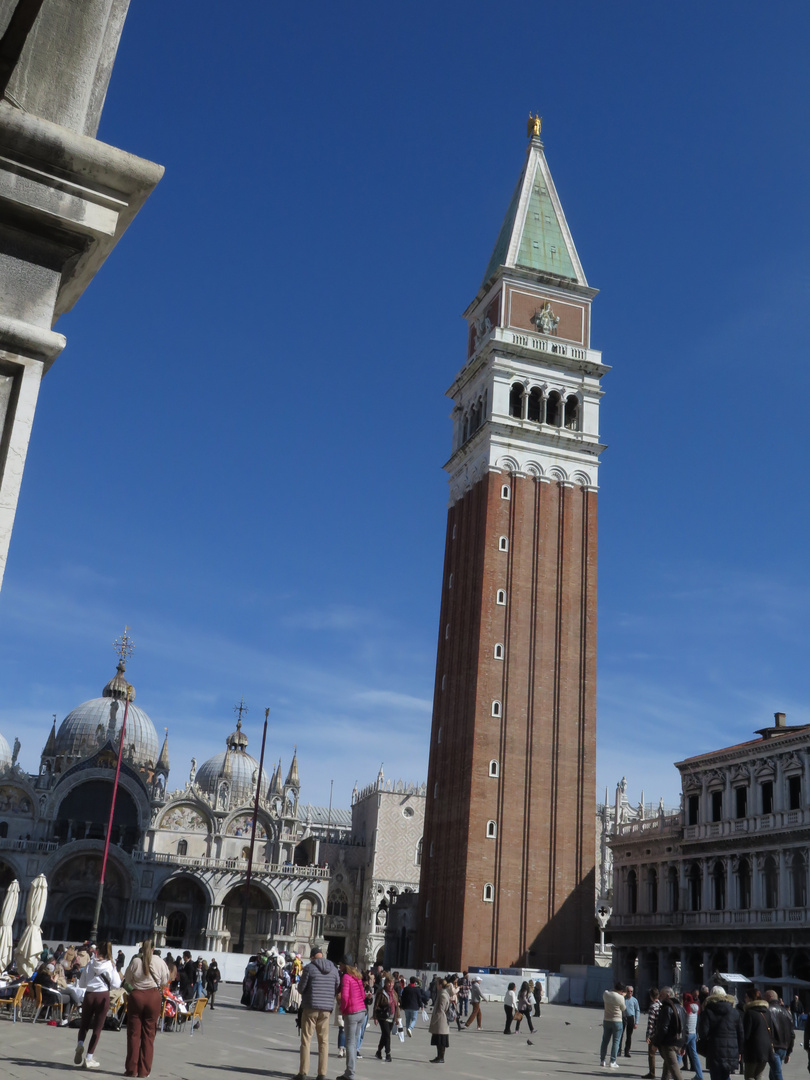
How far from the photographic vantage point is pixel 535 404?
2318 inches

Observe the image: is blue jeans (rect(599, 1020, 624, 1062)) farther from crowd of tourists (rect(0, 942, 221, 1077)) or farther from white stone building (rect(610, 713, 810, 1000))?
white stone building (rect(610, 713, 810, 1000))

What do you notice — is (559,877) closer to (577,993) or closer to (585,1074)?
(577,993)

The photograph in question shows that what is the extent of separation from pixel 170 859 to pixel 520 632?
26.5 m

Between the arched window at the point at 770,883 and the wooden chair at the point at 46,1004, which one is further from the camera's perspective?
the arched window at the point at 770,883

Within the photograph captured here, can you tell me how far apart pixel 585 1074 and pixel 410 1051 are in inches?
176

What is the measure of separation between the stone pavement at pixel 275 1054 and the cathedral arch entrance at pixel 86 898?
121 feet

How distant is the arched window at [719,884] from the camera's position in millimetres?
45375

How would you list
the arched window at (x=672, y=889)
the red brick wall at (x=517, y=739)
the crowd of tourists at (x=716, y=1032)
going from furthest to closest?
1. the red brick wall at (x=517, y=739)
2. the arched window at (x=672, y=889)
3. the crowd of tourists at (x=716, y=1032)

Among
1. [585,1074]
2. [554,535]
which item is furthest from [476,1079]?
[554,535]

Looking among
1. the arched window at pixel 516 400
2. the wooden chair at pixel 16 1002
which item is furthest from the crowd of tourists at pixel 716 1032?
the arched window at pixel 516 400

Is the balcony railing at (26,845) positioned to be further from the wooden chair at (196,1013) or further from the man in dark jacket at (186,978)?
the wooden chair at (196,1013)

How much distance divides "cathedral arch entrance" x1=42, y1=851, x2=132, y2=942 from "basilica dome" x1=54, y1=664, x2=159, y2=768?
10.3 metres

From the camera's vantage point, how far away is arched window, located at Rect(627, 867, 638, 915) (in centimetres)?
5244

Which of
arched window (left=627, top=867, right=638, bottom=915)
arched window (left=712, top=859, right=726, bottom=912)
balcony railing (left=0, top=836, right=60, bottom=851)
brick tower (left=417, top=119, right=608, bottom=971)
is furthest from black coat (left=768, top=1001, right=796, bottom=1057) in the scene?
balcony railing (left=0, top=836, right=60, bottom=851)
